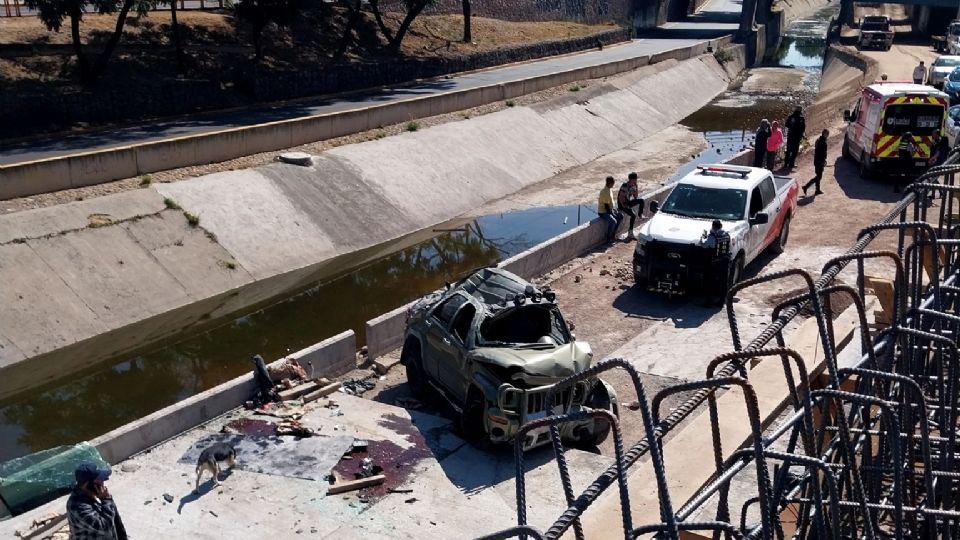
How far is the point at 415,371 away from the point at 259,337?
6566mm

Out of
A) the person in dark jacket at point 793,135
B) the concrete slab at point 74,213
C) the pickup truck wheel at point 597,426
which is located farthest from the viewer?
the person in dark jacket at point 793,135

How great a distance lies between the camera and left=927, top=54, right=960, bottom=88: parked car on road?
39.7m

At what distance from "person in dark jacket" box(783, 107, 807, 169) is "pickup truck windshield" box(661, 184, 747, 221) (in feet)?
31.5

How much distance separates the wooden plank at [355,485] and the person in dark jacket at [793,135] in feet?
64.7

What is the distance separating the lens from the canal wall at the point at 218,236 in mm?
19219

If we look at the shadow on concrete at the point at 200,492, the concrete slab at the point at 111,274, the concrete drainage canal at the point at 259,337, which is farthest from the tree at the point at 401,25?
the shadow on concrete at the point at 200,492

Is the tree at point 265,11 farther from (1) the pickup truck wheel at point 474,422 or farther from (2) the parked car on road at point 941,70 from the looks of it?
(1) the pickup truck wheel at point 474,422

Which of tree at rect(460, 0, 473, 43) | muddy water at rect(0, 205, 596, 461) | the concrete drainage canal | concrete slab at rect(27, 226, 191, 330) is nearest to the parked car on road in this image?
the concrete drainage canal

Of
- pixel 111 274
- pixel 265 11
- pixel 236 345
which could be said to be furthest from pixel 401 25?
pixel 236 345

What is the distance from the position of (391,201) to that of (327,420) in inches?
620

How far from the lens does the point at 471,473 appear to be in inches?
484

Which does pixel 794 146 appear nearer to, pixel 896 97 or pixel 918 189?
pixel 896 97

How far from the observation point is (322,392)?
1412 cm

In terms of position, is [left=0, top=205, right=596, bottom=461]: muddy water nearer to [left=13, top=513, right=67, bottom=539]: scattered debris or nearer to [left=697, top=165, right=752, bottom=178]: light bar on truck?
[left=13, top=513, right=67, bottom=539]: scattered debris
